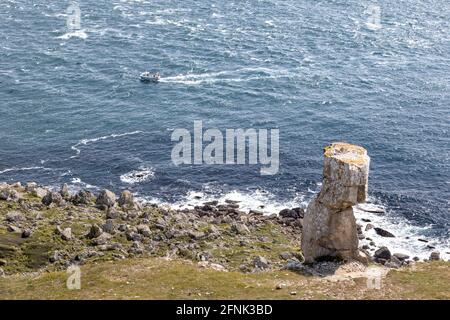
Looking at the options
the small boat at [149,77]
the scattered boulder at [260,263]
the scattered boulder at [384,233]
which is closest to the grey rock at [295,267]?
the scattered boulder at [260,263]

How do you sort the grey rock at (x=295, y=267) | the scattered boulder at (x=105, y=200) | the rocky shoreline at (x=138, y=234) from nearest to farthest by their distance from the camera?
the grey rock at (x=295, y=267)
the rocky shoreline at (x=138, y=234)
the scattered boulder at (x=105, y=200)

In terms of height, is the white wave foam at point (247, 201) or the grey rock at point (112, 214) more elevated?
the grey rock at point (112, 214)

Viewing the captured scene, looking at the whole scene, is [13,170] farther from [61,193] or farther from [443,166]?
[443,166]

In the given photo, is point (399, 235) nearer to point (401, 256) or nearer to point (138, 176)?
point (401, 256)

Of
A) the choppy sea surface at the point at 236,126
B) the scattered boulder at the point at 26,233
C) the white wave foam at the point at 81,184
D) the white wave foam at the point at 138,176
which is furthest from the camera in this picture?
the white wave foam at the point at 138,176

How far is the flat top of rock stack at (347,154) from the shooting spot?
8119cm

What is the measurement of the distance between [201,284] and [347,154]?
21.2 metres

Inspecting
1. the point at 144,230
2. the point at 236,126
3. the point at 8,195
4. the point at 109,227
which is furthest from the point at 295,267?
the point at 236,126

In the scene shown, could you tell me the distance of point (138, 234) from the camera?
10756 centimetres

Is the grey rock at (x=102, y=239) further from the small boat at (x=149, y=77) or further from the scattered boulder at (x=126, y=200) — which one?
the small boat at (x=149, y=77)
